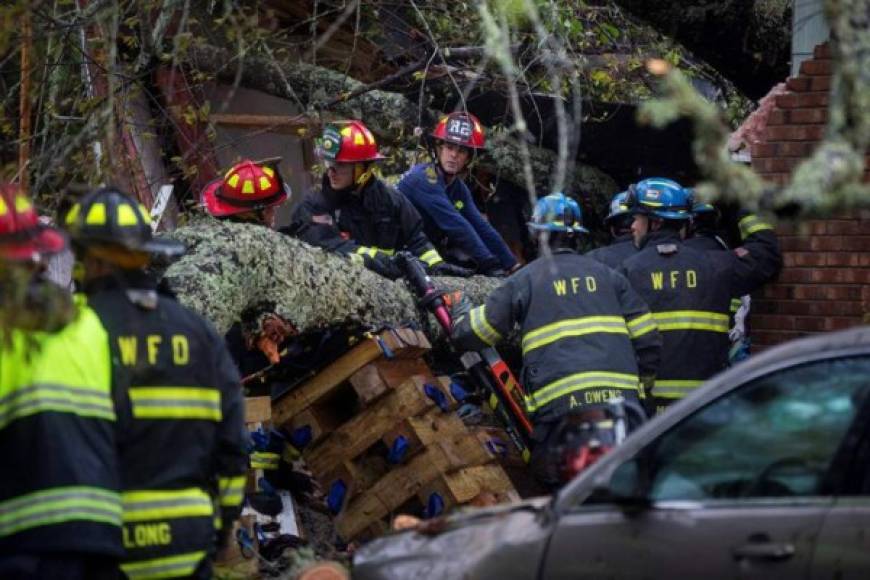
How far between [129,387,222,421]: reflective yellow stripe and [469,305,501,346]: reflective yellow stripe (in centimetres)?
296

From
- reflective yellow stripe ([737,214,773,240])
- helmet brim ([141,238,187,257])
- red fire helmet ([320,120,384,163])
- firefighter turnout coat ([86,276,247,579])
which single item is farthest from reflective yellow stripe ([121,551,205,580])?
red fire helmet ([320,120,384,163])

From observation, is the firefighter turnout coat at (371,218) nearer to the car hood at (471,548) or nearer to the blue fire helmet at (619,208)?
the blue fire helmet at (619,208)

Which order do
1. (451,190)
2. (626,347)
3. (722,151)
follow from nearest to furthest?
(722,151) < (626,347) < (451,190)

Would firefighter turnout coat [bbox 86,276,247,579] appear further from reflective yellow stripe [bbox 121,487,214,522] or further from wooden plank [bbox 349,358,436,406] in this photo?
wooden plank [bbox 349,358,436,406]

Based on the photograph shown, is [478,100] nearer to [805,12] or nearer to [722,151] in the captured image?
[805,12]

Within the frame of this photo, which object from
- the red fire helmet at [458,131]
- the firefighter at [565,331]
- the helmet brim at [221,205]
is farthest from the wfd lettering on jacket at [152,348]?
the red fire helmet at [458,131]

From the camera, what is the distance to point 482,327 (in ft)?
25.5

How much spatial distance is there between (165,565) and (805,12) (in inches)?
212

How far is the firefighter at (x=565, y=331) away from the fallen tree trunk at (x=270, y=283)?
69 centimetres

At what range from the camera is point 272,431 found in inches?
327

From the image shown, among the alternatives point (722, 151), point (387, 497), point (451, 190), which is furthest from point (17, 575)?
point (451, 190)

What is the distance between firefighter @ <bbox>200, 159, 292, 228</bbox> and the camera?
887cm

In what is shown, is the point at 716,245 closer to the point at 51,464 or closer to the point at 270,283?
the point at 270,283

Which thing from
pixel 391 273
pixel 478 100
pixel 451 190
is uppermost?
pixel 478 100
